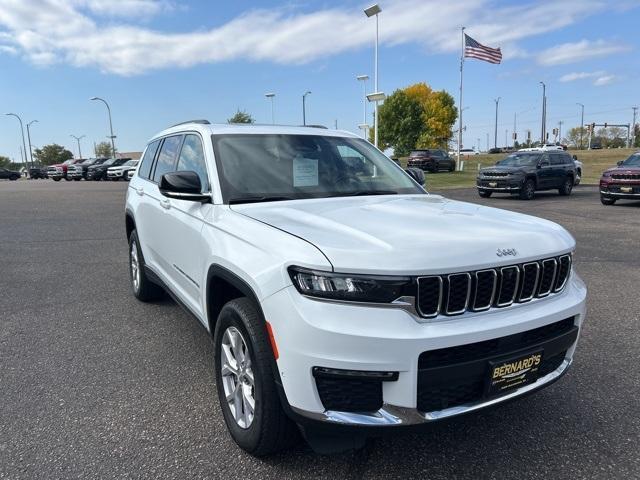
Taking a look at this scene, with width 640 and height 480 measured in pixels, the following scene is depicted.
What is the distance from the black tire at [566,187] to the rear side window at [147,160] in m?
20.0

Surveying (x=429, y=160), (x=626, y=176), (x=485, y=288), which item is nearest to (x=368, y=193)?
(x=485, y=288)

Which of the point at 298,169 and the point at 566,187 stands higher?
the point at 298,169

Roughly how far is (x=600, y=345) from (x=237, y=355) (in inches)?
126

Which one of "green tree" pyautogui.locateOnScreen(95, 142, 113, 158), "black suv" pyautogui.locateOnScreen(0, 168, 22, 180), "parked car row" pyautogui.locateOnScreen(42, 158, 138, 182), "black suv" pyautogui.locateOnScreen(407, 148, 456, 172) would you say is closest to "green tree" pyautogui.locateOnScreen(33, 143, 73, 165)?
"green tree" pyautogui.locateOnScreen(95, 142, 113, 158)

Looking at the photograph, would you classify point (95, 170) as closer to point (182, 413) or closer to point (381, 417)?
point (182, 413)

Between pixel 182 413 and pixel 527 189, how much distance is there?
18765mm

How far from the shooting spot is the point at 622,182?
54.5 feet

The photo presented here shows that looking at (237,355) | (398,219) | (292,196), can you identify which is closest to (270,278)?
(237,355)

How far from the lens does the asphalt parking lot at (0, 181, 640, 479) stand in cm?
261

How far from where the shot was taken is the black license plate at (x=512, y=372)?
7.59 ft

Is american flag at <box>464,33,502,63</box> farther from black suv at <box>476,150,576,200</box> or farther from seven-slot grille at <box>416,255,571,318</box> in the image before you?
seven-slot grille at <box>416,255,571,318</box>

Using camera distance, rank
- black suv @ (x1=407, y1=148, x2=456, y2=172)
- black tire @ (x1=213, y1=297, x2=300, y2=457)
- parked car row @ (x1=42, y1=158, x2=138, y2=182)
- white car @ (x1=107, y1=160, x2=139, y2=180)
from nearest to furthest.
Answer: black tire @ (x1=213, y1=297, x2=300, y2=457)
white car @ (x1=107, y1=160, x2=139, y2=180)
parked car row @ (x1=42, y1=158, x2=138, y2=182)
black suv @ (x1=407, y1=148, x2=456, y2=172)

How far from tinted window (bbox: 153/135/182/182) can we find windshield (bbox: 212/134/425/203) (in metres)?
0.90

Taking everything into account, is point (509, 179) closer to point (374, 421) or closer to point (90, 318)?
point (90, 318)
